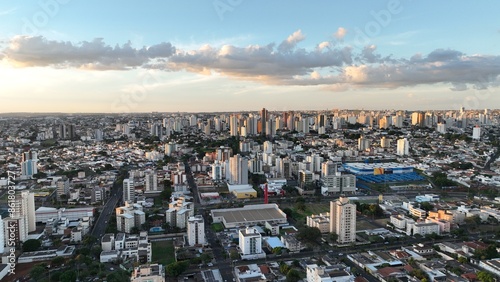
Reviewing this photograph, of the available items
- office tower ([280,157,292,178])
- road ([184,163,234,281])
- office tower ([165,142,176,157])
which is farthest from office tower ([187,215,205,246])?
office tower ([165,142,176,157])

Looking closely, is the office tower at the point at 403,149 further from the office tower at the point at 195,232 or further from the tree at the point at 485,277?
the office tower at the point at 195,232

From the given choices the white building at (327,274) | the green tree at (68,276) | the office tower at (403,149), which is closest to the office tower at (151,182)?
the green tree at (68,276)

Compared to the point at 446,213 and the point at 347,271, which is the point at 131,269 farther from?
the point at 446,213

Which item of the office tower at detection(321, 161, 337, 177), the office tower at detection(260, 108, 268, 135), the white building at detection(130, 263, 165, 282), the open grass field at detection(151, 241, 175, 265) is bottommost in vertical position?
the open grass field at detection(151, 241, 175, 265)

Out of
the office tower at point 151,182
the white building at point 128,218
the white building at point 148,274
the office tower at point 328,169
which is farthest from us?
the office tower at point 328,169

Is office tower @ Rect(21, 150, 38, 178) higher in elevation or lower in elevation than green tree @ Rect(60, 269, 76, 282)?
higher

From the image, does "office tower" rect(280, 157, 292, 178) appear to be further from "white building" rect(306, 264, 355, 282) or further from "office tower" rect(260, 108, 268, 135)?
"office tower" rect(260, 108, 268, 135)
